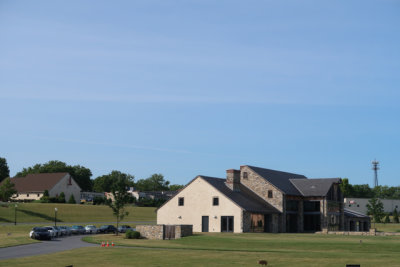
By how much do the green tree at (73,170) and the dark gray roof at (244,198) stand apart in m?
102

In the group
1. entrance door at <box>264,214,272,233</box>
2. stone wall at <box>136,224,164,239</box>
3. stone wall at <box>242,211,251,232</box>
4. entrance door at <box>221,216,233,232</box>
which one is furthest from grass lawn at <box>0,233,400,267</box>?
entrance door at <box>264,214,272,233</box>

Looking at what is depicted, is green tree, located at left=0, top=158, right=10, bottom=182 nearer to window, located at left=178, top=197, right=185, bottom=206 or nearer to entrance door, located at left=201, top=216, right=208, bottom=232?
window, located at left=178, top=197, right=185, bottom=206

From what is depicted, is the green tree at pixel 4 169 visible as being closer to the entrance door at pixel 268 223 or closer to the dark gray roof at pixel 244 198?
the dark gray roof at pixel 244 198

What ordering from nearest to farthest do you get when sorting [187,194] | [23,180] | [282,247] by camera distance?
Answer: [282,247] < [187,194] < [23,180]

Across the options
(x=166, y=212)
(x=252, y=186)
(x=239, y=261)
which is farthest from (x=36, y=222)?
(x=239, y=261)

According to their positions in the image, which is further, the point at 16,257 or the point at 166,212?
the point at 166,212

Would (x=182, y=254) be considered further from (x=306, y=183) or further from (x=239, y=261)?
(x=306, y=183)

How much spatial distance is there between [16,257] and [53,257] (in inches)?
101

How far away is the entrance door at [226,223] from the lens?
65125mm

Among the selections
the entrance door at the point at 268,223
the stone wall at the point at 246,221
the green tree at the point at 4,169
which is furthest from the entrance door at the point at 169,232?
the green tree at the point at 4,169

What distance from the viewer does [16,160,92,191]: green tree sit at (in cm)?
16362

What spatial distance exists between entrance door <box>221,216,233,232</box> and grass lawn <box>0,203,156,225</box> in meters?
33.2

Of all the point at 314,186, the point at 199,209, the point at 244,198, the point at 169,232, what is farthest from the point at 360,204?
the point at 169,232

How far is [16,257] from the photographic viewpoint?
34.4m
